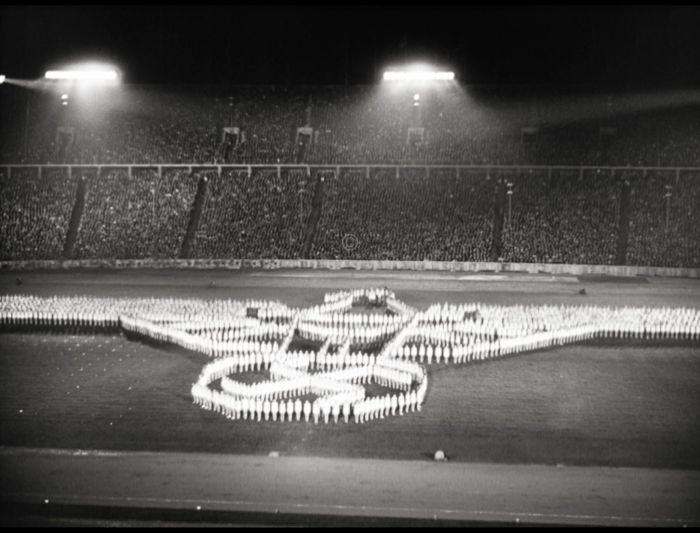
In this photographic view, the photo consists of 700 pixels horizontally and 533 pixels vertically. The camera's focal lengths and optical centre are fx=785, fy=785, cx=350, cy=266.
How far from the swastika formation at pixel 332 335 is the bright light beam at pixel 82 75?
94.3 ft

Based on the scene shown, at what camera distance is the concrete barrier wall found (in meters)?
43.2

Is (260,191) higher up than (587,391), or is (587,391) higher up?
(260,191)

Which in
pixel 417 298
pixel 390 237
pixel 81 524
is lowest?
pixel 81 524

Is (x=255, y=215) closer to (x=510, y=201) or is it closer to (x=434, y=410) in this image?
(x=510, y=201)

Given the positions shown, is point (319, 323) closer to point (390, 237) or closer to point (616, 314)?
point (616, 314)

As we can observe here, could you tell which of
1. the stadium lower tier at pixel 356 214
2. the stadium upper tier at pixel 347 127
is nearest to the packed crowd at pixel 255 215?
the stadium lower tier at pixel 356 214

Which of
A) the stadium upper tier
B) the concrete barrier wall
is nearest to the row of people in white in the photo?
the concrete barrier wall

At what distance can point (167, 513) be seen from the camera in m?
11.6

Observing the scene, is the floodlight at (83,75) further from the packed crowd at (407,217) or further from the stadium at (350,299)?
the packed crowd at (407,217)

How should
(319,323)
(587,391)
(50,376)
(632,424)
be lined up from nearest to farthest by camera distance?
(632,424) < (587,391) < (50,376) < (319,323)

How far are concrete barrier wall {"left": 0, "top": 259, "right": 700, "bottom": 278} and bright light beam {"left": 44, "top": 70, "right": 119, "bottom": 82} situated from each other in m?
17.3

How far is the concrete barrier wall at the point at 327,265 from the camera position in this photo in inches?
1700

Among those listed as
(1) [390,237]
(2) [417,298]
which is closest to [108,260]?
(1) [390,237]

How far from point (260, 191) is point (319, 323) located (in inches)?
929
